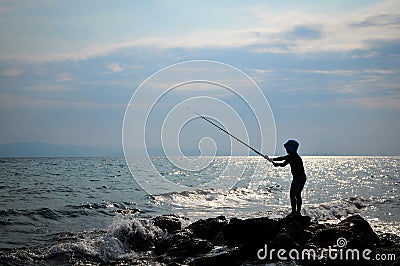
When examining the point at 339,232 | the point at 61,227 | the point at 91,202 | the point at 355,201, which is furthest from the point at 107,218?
the point at 355,201

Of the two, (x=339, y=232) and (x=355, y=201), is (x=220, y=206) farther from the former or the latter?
(x=339, y=232)

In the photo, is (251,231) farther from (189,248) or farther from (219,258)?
(219,258)

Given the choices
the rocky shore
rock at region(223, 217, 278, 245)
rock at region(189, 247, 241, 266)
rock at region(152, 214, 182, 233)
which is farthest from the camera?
rock at region(152, 214, 182, 233)

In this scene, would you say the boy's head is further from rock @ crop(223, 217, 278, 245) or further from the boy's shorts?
rock @ crop(223, 217, 278, 245)

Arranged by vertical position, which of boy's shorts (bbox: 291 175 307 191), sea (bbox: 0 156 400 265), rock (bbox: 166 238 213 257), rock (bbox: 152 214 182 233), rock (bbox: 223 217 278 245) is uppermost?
boy's shorts (bbox: 291 175 307 191)

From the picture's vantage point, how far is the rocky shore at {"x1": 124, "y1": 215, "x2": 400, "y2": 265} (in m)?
9.33

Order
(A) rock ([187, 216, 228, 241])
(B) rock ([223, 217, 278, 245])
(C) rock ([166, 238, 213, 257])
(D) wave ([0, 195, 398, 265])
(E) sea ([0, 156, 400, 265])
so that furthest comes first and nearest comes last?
(A) rock ([187, 216, 228, 241]) → (E) sea ([0, 156, 400, 265]) → (D) wave ([0, 195, 398, 265]) → (B) rock ([223, 217, 278, 245]) → (C) rock ([166, 238, 213, 257])

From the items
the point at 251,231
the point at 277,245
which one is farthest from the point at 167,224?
the point at 277,245

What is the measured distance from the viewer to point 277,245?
1008cm

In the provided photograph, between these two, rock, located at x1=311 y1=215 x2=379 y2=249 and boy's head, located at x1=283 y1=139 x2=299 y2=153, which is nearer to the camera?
rock, located at x1=311 y1=215 x2=379 y2=249

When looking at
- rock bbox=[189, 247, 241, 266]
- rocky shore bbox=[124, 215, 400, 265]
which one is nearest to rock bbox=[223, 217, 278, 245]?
rocky shore bbox=[124, 215, 400, 265]

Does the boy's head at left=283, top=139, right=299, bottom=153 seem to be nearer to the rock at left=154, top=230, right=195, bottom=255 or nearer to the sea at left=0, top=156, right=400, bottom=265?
the rock at left=154, top=230, right=195, bottom=255

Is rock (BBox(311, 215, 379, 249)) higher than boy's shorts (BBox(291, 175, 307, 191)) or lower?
lower

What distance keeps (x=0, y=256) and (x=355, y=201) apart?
78.2 ft
